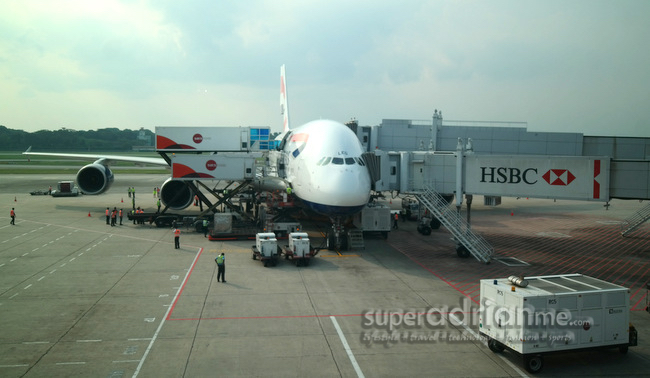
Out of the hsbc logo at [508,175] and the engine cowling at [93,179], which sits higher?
the hsbc logo at [508,175]

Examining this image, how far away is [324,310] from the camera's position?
58.0ft

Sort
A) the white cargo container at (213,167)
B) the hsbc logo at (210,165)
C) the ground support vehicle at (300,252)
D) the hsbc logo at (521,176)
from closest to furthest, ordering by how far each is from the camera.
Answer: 1. the hsbc logo at (521,176)
2. the ground support vehicle at (300,252)
3. the white cargo container at (213,167)
4. the hsbc logo at (210,165)

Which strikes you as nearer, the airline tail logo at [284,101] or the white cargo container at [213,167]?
the white cargo container at [213,167]

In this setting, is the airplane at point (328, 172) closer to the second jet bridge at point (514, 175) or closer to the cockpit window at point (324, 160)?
the cockpit window at point (324, 160)

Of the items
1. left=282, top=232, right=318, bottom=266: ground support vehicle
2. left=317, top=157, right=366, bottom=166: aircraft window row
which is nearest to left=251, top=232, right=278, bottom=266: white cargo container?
left=282, top=232, right=318, bottom=266: ground support vehicle

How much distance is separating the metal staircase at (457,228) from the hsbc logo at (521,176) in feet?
9.23

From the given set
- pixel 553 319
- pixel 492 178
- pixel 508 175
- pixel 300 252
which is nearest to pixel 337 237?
pixel 300 252

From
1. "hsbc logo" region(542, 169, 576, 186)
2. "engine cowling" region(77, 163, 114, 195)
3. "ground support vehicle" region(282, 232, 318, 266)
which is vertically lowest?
"ground support vehicle" region(282, 232, 318, 266)

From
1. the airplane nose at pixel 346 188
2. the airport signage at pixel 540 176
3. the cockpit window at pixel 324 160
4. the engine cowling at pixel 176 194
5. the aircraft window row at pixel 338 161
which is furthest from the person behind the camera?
the engine cowling at pixel 176 194

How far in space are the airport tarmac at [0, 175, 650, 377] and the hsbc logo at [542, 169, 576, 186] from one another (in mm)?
4466

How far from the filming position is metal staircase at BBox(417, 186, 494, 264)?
26.2m

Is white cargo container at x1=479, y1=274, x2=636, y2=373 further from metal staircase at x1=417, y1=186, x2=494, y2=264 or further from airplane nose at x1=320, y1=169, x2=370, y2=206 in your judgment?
metal staircase at x1=417, y1=186, x2=494, y2=264

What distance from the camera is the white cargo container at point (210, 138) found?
4016 cm

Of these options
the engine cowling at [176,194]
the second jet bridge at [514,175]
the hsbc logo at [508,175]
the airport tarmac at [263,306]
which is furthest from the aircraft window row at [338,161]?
the engine cowling at [176,194]
